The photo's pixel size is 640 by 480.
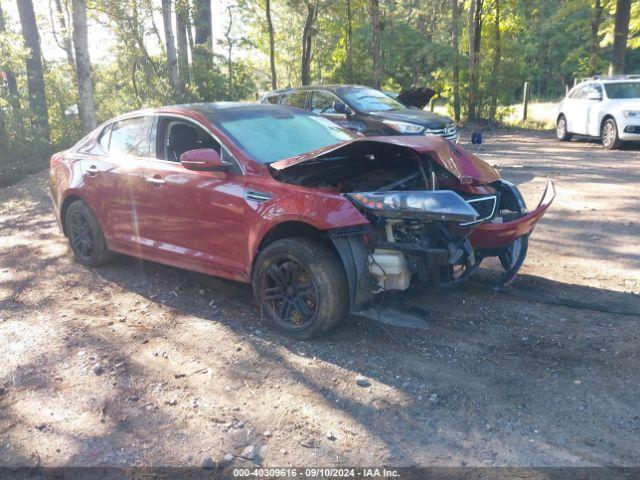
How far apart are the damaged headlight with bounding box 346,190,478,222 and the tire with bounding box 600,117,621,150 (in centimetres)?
1176

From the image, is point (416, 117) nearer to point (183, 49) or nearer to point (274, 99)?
point (274, 99)

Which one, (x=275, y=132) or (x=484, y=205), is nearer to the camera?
(x=484, y=205)

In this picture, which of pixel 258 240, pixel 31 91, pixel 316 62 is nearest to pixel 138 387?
pixel 258 240

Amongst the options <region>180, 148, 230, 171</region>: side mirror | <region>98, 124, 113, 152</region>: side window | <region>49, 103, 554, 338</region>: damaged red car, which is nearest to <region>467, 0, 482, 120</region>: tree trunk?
<region>49, 103, 554, 338</region>: damaged red car

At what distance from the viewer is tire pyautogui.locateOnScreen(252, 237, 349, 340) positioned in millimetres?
4348

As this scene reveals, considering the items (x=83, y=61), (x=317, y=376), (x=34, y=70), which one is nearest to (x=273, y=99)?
(x=83, y=61)

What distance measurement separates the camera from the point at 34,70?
691 inches

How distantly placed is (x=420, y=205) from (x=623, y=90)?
12623mm

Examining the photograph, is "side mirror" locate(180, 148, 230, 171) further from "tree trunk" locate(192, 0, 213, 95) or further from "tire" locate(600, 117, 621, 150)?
"tree trunk" locate(192, 0, 213, 95)

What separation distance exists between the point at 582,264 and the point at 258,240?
3481 millimetres

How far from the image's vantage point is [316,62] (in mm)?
32094

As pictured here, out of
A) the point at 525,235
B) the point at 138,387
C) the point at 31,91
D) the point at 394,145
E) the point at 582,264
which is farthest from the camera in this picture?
the point at 31,91

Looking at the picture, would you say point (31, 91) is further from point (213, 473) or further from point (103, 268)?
point (213, 473)

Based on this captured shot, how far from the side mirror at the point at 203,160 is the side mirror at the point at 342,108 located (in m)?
6.68
